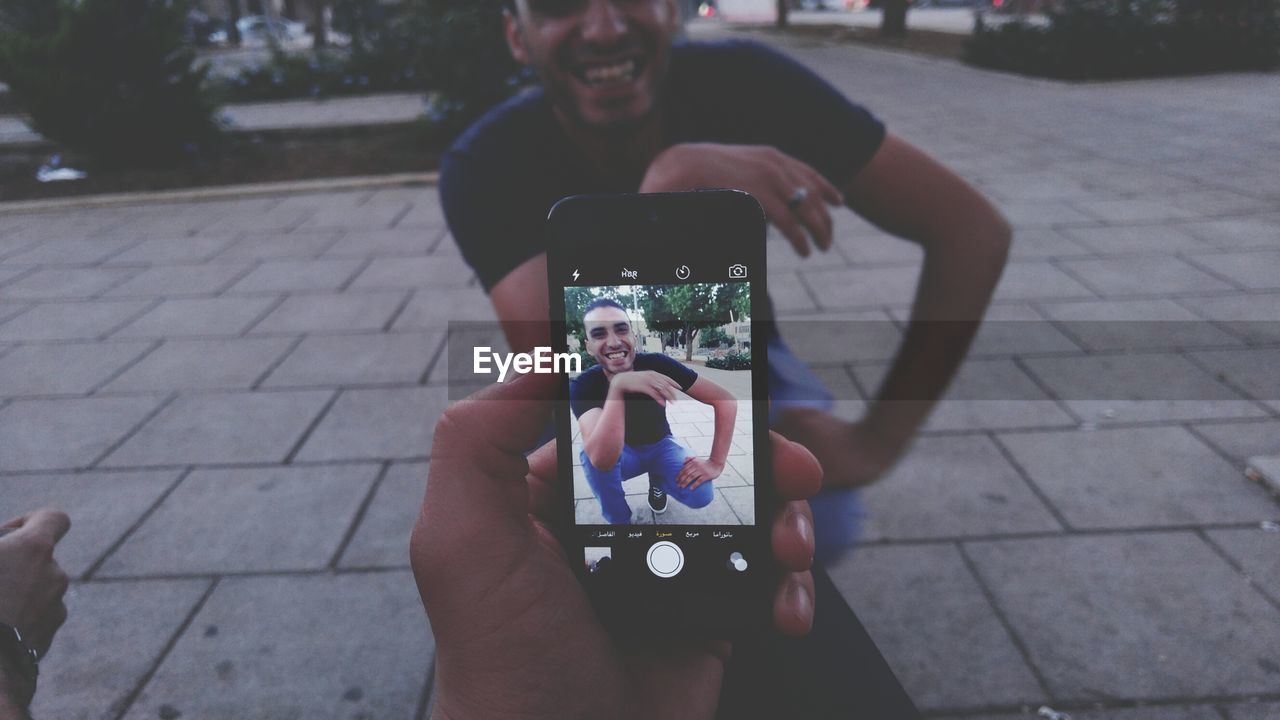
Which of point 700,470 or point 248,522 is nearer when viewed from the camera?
point 700,470

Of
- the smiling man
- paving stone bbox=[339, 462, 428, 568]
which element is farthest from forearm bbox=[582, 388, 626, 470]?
paving stone bbox=[339, 462, 428, 568]

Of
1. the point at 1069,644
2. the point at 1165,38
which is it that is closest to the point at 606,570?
the point at 1069,644

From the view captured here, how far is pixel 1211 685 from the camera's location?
6.36 feet

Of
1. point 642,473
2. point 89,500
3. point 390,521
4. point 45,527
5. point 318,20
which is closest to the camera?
point 642,473

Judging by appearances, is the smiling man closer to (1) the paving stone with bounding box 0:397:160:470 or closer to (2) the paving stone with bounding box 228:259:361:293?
(1) the paving stone with bounding box 0:397:160:470

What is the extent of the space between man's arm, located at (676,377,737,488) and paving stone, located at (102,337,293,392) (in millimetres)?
3338

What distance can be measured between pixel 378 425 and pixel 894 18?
23827 millimetres

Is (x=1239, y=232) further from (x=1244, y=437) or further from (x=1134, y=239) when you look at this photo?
(x=1244, y=437)

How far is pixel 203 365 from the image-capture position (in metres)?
4.11

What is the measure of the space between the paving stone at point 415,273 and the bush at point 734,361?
4.26 metres

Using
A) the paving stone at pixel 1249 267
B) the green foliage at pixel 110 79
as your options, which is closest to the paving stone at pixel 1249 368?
the paving stone at pixel 1249 267

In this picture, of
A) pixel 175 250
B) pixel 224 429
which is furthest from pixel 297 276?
pixel 224 429

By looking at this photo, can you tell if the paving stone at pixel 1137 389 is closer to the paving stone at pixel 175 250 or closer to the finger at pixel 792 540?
the finger at pixel 792 540

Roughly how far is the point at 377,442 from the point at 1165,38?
15.3m
